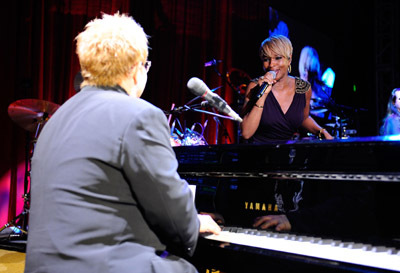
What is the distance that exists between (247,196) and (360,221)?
528mm

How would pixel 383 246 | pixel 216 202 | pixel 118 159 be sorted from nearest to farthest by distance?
pixel 118 159 → pixel 383 246 → pixel 216 202

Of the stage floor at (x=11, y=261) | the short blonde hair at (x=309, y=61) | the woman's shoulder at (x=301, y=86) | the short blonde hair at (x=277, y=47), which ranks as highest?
the short blonde hair at (x=309, y=61)

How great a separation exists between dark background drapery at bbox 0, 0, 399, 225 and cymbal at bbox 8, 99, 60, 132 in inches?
14.3

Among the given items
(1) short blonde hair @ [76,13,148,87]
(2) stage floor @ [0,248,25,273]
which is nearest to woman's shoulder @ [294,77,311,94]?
(1) short blonde hair @ [76,13,148,87]

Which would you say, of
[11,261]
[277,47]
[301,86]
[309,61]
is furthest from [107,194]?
[309,61]

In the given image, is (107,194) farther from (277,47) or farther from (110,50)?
(277,47)

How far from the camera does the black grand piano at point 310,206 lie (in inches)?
58.6

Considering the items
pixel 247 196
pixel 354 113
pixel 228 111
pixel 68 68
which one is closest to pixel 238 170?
pixel 247 196

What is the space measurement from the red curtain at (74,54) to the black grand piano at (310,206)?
2599mm

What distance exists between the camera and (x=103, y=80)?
1390mm

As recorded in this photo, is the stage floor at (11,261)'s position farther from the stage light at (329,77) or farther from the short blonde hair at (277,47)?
the stage light at (329,77)

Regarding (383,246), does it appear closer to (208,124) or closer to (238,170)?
(238,170)

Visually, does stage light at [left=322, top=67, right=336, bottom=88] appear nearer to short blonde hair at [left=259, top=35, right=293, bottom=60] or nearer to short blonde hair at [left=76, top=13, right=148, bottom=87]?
short blonde hair at [left=259, top=35, right=293, bottom=60]

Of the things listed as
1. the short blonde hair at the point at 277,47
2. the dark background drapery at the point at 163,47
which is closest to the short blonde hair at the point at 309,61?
the dark background drapery at the point at 163,47
